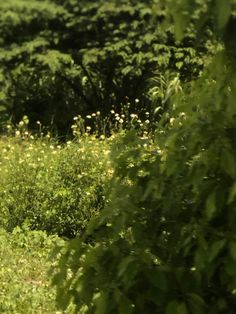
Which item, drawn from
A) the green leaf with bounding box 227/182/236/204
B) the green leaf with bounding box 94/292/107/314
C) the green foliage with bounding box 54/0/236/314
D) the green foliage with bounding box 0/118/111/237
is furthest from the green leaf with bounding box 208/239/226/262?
the green foliage with bounding box 0/118/111/237

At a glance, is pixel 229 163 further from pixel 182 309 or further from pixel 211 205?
pixel 182 309

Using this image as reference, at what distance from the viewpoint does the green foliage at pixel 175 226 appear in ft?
6.40

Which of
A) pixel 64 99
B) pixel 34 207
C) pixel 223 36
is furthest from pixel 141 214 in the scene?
pixel 64 99

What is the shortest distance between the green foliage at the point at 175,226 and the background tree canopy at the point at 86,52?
7849 millimetres

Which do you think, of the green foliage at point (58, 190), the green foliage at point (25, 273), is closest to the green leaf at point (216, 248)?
the green foliage at point (25, 273)

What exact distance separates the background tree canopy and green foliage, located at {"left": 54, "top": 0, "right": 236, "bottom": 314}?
785 cm

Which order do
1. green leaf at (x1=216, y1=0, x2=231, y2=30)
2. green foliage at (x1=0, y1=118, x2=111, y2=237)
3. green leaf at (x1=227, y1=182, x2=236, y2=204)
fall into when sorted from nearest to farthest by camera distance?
green leaf at (x1=216, y1=0, x2=231, y2=30) < green leaf at (x1=227, y1=182, x2=236, y2=204) < green foliage at (x1=0, y1=118, x2=111, y2=237)

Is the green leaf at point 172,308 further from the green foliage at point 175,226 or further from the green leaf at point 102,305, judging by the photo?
the green leaf at point 102,305

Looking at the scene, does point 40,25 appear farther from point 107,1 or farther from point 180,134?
point 180,134

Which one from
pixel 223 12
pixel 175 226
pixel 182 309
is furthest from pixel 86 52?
pixel 223 12

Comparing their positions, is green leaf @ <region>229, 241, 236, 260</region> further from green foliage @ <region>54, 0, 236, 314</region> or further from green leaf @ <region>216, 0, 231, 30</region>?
green leaf @ <region>216, 0, 231, 30</region>

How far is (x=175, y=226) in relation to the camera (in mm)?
2168

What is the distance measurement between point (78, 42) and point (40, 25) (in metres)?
0.76

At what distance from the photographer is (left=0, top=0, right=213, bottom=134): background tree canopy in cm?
1057
